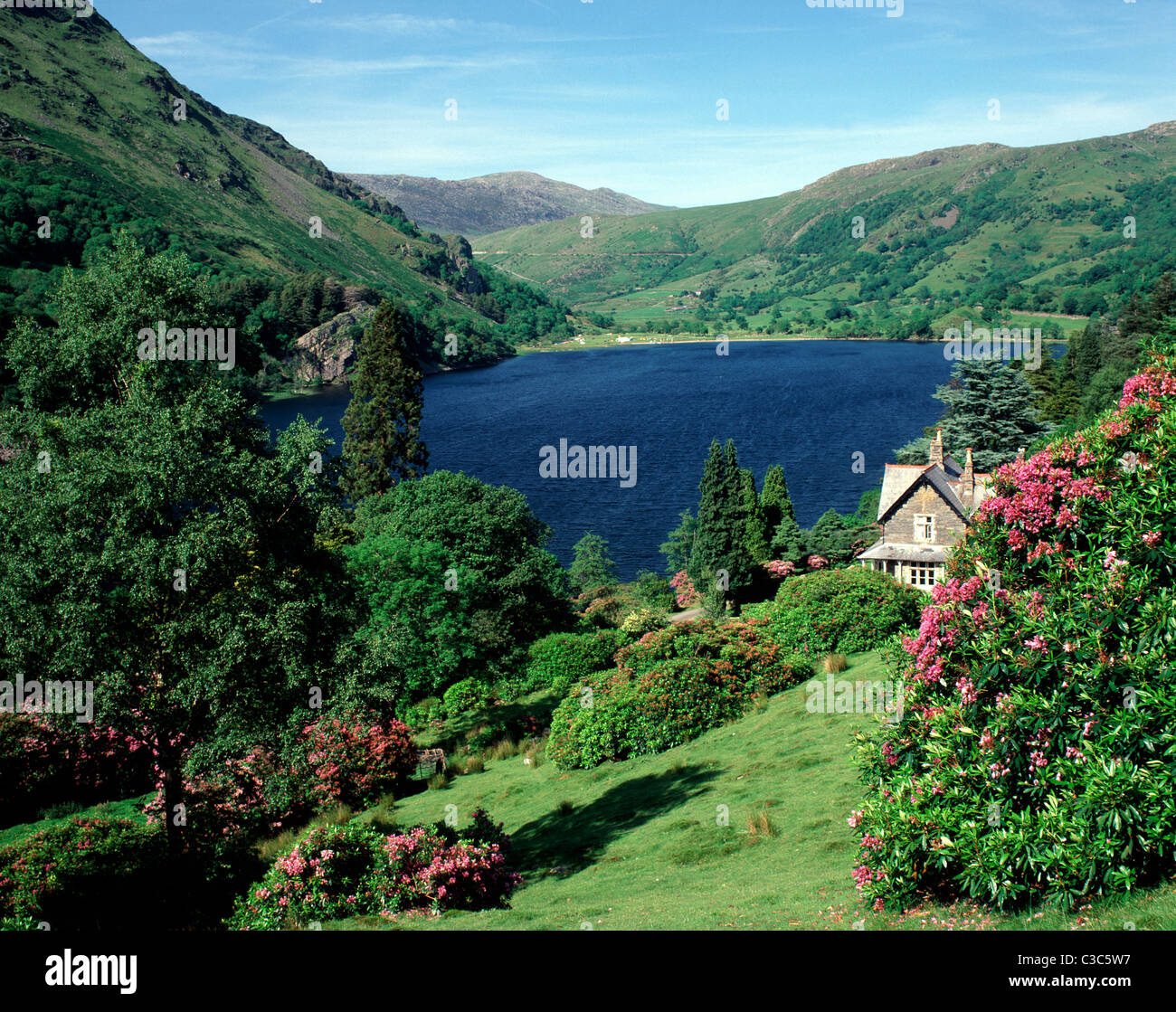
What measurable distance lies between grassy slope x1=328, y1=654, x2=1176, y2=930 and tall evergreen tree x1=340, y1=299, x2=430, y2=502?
34.6 meters

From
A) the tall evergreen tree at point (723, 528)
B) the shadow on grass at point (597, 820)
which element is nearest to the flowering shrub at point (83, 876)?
the shadow on grass at point (597, 820)

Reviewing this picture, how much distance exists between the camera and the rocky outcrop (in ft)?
570

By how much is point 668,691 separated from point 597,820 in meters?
8.13

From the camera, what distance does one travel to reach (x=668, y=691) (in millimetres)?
31281

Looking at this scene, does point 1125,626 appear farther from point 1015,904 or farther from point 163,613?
point 163,613

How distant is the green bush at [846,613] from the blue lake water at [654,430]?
3647cm

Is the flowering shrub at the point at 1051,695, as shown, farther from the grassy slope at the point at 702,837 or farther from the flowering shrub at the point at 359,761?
the flowering shrub at the point at 359,761

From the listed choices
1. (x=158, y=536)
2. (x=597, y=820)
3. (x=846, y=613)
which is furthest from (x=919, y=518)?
(x=158, y=536)

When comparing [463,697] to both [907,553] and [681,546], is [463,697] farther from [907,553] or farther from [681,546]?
[681,546]

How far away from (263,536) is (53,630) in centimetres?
413

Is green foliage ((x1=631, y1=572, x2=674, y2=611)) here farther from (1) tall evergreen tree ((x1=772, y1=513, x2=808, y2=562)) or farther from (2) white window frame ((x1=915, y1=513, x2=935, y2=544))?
(2) white window frame ((x1=915, y1=513, x2=935, y2=544))

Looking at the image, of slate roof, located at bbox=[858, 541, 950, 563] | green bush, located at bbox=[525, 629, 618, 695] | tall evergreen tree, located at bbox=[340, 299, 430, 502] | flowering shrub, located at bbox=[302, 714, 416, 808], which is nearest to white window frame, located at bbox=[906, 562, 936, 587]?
slate roof, located at bbox=[858, 541, 950, 563]

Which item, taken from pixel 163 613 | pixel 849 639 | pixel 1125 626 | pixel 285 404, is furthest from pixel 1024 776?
pixel 285 404

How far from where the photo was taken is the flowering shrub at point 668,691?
30.3 m
